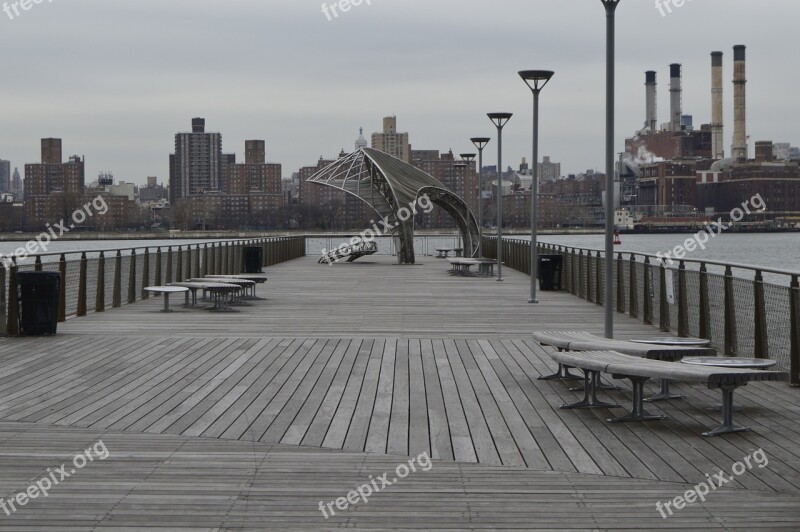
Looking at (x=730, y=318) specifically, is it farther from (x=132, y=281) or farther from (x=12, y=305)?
(x=132, y=281)

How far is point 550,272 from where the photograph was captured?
22859mm

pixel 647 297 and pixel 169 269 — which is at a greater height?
pixel 169 269

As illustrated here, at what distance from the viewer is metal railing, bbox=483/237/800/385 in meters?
9.27

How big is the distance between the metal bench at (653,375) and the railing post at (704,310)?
12.5 ft

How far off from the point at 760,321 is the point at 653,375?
316 cm

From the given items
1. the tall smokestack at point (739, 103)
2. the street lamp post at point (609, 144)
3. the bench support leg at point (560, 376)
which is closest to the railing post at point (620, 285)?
the street lamp post at point (609, 144)

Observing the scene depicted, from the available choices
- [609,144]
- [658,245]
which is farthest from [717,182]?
[609,144]

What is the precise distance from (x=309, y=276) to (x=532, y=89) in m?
11.3

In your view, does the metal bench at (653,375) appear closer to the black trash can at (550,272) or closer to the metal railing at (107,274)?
the metal railing at (107,274)

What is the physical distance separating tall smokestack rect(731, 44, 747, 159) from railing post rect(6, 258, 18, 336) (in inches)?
6506

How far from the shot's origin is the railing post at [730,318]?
10773mm

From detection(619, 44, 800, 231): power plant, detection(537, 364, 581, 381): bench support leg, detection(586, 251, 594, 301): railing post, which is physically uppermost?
detection(619, 44, 800, 231): power plant

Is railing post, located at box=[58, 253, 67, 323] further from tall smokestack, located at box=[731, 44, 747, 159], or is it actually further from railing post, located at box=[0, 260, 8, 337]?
tall smokestack, located at box=[731, 44, 747, 159]

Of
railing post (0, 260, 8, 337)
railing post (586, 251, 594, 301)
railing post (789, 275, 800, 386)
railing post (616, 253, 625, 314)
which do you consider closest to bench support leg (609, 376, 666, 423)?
railing post (789, 275, 800, 386)
